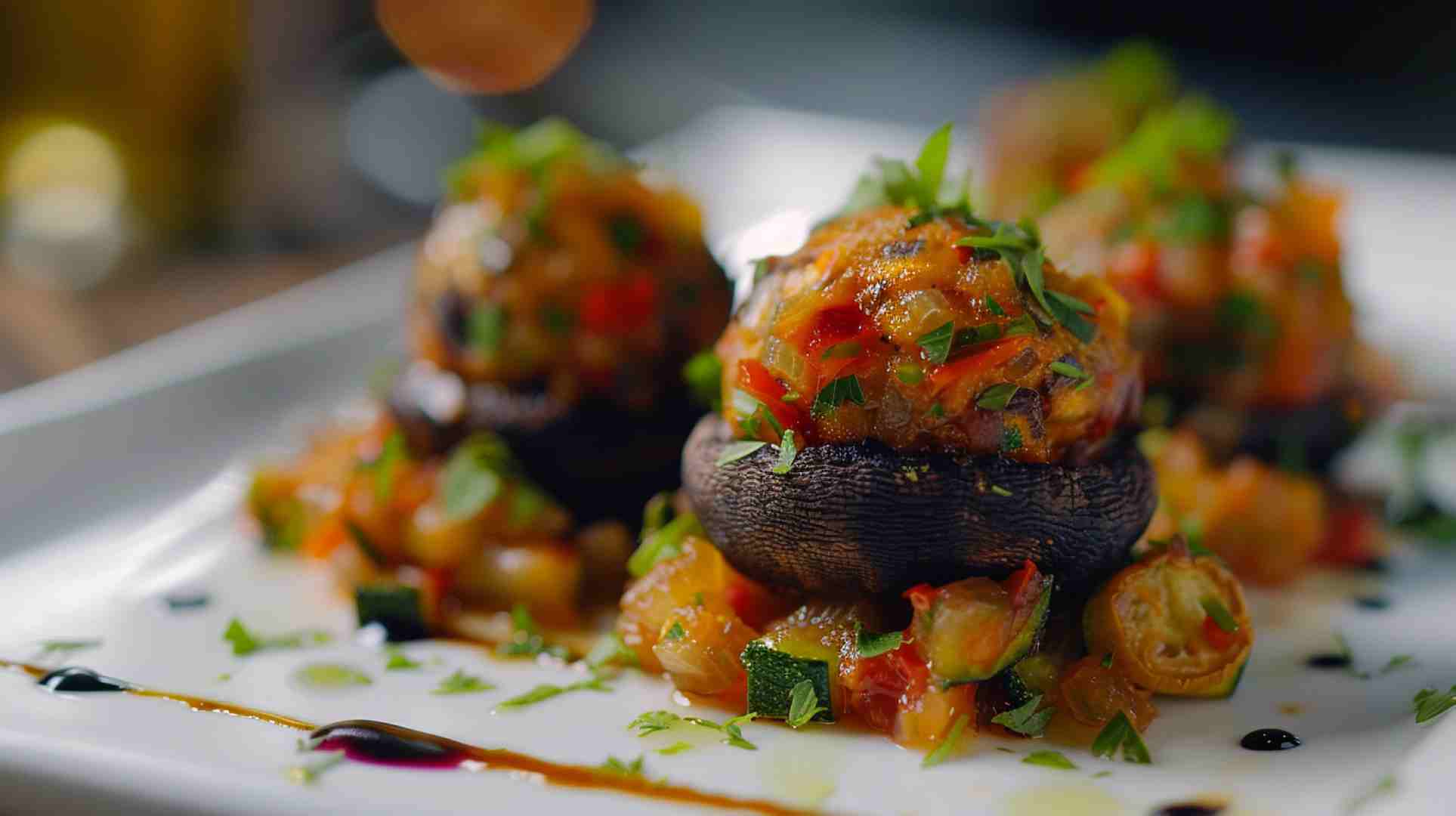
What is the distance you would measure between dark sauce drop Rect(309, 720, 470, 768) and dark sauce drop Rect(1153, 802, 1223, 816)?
4.85ft

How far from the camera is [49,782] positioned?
107 inches

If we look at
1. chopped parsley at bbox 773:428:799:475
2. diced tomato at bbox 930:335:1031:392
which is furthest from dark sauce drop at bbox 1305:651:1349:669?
chopped parsley at bbox 773:428:799:475

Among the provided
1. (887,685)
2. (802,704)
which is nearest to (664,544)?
(802,704)

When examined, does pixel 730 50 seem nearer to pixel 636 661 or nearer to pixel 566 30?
pixel 566 30

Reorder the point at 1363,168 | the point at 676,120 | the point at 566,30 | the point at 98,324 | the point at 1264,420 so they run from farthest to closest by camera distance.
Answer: the point at 566,30, the point at 676,120, the point at 1363,168, the point at 98,324, the point at 1264,420

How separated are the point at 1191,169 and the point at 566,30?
994 cm

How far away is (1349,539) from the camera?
14.4 ft

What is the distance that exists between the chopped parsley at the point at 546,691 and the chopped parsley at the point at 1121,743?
1.19 m

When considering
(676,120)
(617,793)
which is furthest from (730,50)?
(617,793)

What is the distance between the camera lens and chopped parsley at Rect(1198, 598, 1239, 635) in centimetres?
326

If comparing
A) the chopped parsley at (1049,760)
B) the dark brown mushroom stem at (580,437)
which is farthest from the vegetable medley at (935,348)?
the dark brown mushroom stem at (580,437)

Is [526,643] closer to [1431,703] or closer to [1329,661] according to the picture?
[1329,661]

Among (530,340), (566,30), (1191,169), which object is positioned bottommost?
(530,340)

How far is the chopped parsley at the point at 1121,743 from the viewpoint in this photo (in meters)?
2.98
